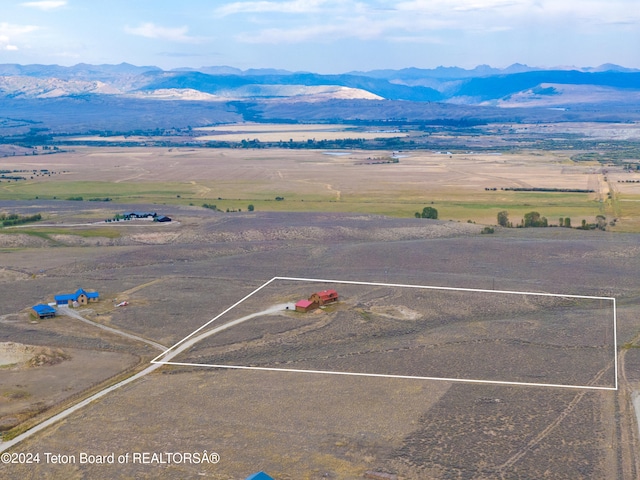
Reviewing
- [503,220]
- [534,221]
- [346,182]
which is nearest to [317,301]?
[503,220]

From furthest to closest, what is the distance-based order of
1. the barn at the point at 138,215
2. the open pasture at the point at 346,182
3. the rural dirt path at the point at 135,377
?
the open pasture at the point at 346,182
the barn at the point at 138,215
the rural dirt path at the point at 135,377

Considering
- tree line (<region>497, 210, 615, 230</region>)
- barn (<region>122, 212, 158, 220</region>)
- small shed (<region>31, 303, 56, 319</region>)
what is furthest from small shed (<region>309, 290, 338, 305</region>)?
barn (<region>122, 212, 158, 220</region>)

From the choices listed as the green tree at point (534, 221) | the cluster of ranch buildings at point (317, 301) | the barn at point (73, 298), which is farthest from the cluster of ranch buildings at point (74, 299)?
the green tree at point (534, 221)

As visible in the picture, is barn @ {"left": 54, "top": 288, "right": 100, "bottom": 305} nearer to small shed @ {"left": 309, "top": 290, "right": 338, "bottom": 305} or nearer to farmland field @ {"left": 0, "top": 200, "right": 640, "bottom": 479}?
farmland field @ {"left": 0, "top": 200, "right": 640, "bottom": 479}

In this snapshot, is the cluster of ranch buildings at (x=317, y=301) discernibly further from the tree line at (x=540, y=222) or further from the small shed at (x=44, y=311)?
the tree line at (x=540, y=222)

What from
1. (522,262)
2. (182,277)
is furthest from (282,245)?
(522,262)

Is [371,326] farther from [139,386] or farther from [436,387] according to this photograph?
[139,386]
